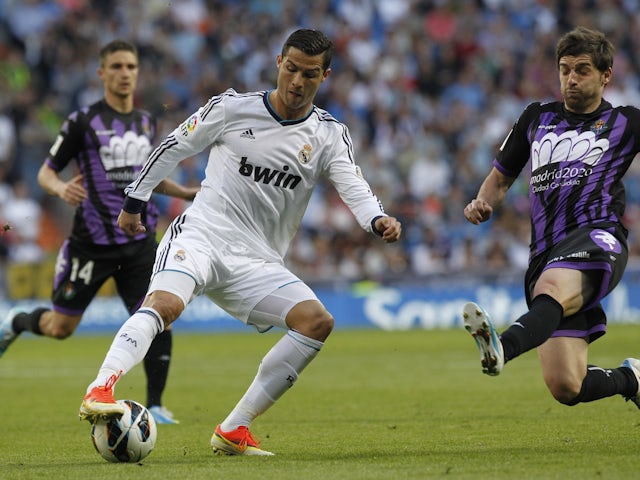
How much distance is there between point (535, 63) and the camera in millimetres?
25750

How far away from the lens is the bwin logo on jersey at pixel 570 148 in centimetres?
693

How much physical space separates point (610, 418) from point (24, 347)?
41.0ft

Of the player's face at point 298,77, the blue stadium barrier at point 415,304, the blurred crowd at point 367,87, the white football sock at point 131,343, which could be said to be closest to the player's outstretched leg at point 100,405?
the white football sock at point 131,343

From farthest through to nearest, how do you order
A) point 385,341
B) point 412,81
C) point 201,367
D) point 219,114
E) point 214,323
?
point 412,81, point 214,323, point 385,341, point 201,367, point 219,114

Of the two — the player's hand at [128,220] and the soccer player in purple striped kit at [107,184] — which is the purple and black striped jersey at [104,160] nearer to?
the soccer player in purple striped kit at [107,184]

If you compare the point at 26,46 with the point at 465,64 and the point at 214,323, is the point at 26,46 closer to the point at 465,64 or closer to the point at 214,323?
the point at 214,323

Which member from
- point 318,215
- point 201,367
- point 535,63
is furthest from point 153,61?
point 201,367

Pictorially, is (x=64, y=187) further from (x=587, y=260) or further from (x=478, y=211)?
(x=587, y=260)

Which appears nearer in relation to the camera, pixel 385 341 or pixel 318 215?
pixel 385 341

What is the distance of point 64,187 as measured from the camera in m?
9.11

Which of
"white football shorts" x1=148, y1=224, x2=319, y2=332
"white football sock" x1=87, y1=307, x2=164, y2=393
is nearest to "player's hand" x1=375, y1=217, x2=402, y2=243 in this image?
"white football shorts" x1=148, y1=224, x2=319, y2=332

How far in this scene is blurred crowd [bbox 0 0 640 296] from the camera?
21969 millimetres

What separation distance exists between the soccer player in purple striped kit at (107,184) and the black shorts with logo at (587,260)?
3756 mm

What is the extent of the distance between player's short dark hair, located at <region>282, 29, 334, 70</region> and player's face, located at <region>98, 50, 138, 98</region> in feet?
10.3
